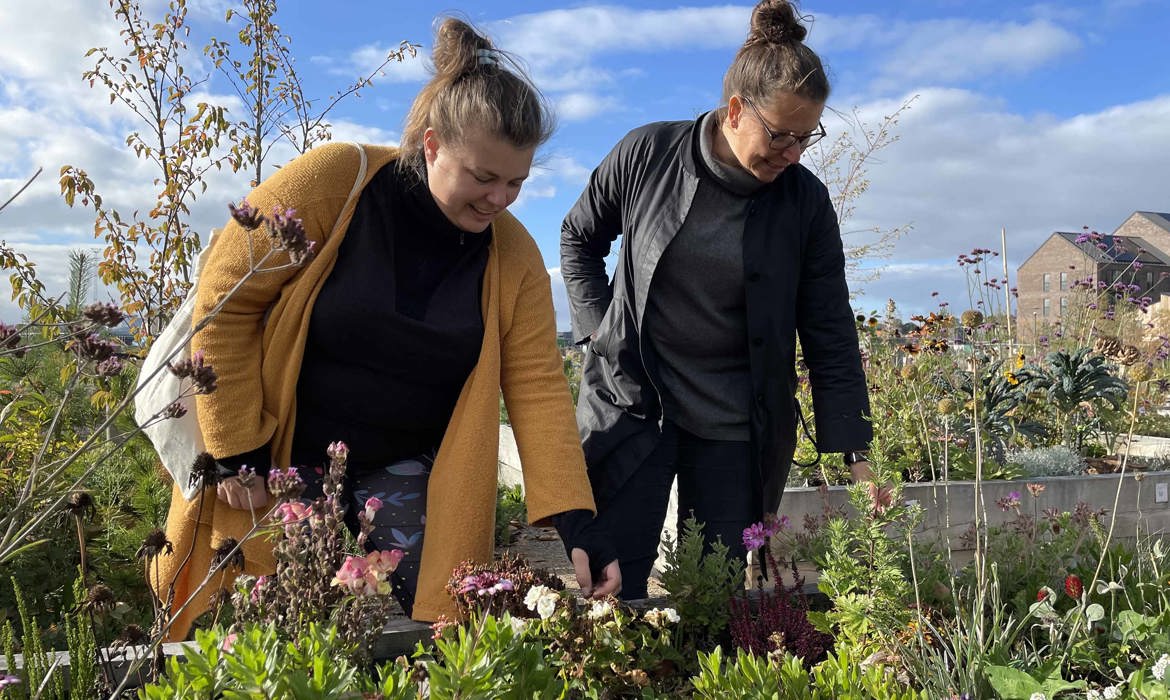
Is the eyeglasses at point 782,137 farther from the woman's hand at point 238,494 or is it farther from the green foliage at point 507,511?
the green foliage at point 507,511

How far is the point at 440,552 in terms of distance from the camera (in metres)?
2.19

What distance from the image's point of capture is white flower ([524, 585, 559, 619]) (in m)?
1.50

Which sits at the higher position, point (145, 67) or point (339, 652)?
point (145, 67)

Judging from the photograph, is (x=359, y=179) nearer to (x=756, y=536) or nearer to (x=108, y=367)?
(x=108, y=367)

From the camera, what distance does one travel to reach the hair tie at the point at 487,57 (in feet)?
6.95

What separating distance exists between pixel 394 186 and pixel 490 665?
1349mm

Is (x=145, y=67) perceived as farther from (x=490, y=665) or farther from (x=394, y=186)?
(x=490, y=665)

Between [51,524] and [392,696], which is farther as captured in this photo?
[51,524]

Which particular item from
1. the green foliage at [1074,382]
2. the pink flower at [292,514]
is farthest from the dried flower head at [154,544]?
the green foliage at [1074,382]

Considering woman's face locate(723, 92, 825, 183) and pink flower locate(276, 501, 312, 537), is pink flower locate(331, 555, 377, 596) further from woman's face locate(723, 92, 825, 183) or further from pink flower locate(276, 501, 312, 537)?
woman's face locate(723, 92, 825, 183)

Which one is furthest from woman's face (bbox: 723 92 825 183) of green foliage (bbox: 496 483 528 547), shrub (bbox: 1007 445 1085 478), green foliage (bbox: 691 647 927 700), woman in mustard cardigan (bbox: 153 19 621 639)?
shrub (bbox: 1007 445 1085 478)

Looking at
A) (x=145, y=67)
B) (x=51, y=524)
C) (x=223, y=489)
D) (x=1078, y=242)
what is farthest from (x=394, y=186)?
(x=1078, y=242)

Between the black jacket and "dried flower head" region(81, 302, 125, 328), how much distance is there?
150 cm

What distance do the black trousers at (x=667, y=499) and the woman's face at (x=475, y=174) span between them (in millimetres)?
935
